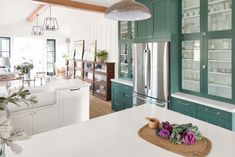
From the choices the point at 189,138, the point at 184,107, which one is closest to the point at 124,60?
the point at 184,107

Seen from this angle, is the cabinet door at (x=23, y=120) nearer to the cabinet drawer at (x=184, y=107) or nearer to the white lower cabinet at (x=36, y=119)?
the white lower cabinet at (x=36, y=119)

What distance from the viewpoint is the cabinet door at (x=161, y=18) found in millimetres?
3471

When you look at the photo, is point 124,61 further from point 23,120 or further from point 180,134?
point 180,134

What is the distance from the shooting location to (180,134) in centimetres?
141

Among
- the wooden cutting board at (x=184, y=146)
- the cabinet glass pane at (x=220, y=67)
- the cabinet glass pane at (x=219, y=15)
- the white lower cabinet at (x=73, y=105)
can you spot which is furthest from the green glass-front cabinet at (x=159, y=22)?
the wooden cutting board at (x=184, y=146)

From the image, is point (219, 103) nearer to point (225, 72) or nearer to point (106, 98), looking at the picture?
point (225, 72)

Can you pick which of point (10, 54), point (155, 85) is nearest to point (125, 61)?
point (155, 85)

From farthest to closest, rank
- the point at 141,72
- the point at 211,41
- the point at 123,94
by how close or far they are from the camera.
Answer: the point at 123,94, the point at 141,72, the point at 211,41

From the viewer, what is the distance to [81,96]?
376 cm

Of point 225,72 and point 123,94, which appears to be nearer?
point 225,72

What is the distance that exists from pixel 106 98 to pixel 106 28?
236 centimetres

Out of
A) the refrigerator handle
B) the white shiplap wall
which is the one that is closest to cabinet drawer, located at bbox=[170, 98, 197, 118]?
the refrigerator handle

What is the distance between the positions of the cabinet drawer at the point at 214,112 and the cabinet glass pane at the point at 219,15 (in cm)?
122

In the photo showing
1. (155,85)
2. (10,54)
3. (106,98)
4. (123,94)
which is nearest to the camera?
(155,85)
